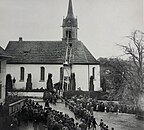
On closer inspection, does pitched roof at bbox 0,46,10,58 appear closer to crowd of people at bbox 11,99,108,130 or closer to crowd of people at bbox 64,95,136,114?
crowd of people at bbox 11,99,108,130

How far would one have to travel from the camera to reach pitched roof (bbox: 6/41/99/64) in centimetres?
171

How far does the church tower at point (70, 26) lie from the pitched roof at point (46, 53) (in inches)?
1.9

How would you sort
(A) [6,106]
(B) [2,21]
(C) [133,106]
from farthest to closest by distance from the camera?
(C) [133,106]
(B) [2,21]
(A) [6,106]

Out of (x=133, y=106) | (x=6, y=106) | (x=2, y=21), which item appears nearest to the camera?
(x=6, y=106)

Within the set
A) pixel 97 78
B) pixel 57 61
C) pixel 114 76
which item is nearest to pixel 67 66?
pixel 57 61

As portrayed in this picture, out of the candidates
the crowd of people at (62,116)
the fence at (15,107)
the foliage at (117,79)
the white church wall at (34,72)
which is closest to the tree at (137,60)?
the foliage at (117,79)

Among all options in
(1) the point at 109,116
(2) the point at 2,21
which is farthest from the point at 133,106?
(2) the point at 2,21

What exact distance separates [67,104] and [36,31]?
49 centimetres

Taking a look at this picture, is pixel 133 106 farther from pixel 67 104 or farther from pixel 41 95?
pixel 41 95

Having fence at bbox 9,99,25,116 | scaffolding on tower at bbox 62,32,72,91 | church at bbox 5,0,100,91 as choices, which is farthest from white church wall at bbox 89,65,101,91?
fence at bbox 9,99,25,116

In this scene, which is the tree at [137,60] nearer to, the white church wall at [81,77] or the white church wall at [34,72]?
the white church wall at [81,77]

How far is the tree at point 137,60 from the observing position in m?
1.78

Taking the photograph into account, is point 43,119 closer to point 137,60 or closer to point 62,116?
point 62,116

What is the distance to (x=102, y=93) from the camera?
175 centimetres
